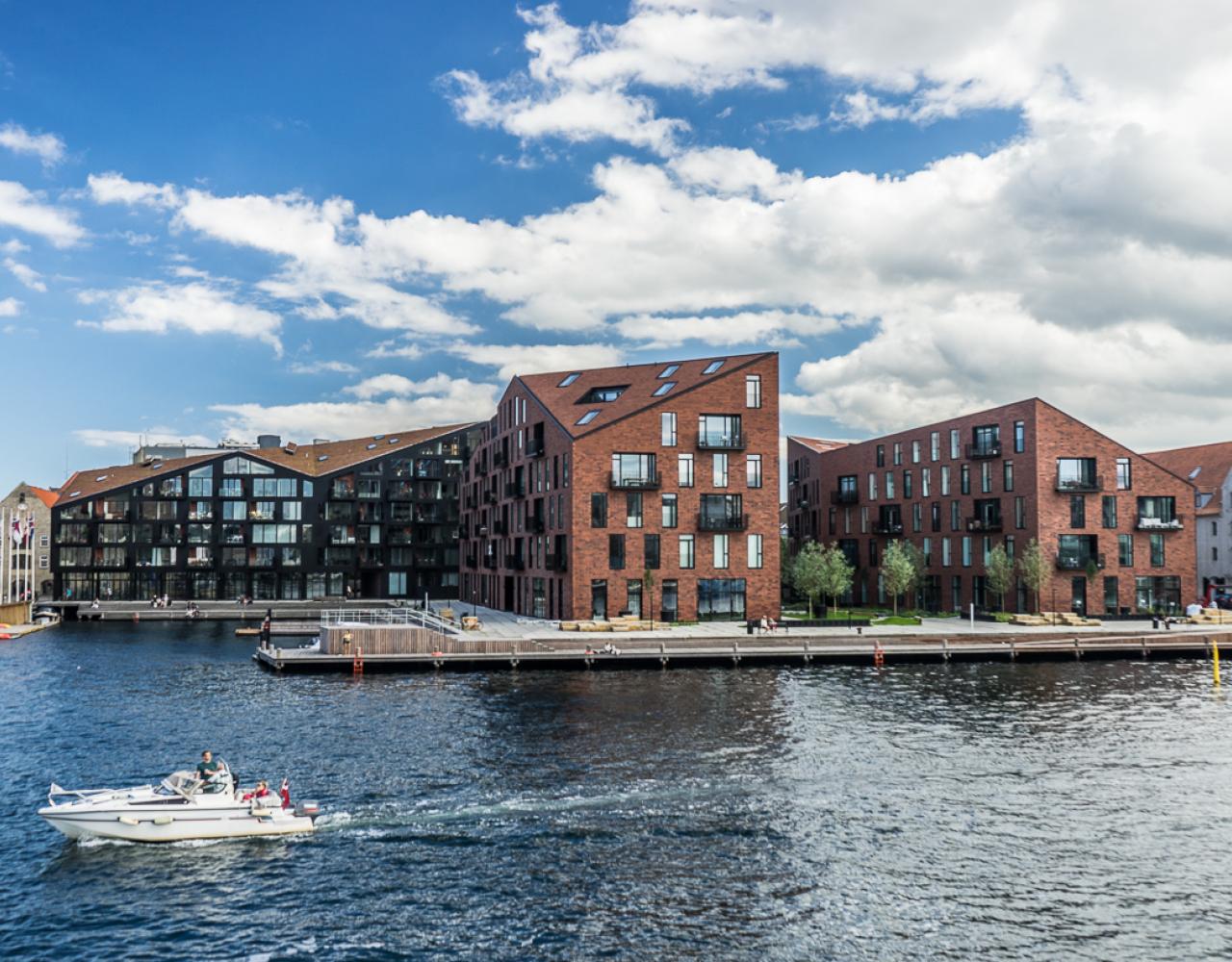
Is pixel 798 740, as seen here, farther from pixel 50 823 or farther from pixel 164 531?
pixel 164 531

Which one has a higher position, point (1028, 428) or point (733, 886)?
point (1028, 428)

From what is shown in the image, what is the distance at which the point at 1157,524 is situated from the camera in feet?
297

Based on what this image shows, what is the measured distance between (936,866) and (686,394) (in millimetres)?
59025

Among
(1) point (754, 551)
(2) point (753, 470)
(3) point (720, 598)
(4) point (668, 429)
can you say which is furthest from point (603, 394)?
(3) point (720, 598)

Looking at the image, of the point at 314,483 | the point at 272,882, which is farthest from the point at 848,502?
the point at 272,882

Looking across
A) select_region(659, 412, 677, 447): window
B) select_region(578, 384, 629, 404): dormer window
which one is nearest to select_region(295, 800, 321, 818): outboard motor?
select_region(659, 412, 677, 447): window

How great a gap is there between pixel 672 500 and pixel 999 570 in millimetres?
30039

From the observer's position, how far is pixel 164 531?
132375mm

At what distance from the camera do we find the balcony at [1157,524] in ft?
297

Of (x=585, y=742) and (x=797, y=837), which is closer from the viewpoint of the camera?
(x=797, y=837)

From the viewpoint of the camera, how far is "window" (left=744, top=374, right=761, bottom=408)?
3349 inches

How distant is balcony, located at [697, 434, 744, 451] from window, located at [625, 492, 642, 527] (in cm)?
673

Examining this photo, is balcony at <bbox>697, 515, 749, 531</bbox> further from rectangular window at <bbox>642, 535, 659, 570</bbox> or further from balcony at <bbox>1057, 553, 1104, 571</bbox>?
balcony at <bbox>1057, 553, 1104, 571</bbox>

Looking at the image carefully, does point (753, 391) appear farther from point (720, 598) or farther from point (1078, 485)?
point (1078, 485)
